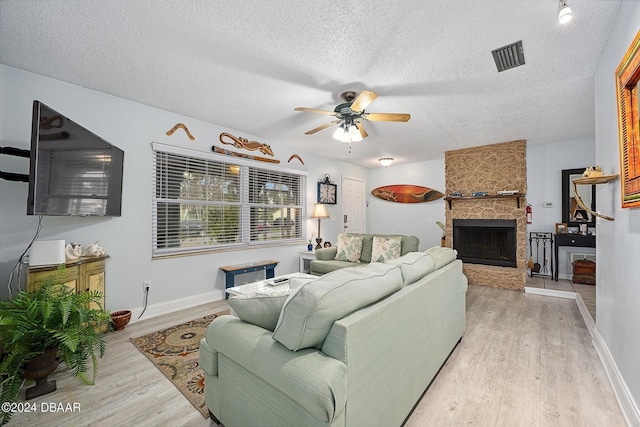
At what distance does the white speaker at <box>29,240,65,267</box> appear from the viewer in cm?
217

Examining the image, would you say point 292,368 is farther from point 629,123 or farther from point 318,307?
point 629,123

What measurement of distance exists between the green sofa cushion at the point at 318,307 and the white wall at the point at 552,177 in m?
5.38

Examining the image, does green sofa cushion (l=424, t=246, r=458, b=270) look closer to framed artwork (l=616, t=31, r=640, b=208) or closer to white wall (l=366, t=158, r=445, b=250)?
framed artwork (l=616, t=31, r=640, b=208)

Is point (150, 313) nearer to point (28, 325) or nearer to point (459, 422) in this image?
point (28, 325)

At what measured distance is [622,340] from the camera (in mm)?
1806

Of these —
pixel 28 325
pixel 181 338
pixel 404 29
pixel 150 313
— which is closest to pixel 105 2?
pixel 404 29

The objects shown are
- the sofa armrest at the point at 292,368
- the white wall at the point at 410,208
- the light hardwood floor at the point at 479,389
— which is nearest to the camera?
the sofa armrest at the point at 292,368

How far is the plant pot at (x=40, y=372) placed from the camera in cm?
184

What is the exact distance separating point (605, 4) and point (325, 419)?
2827mm

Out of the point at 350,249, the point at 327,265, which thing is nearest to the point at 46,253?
the point at 327,265

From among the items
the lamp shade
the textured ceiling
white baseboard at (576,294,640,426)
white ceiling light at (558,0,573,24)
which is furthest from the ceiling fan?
white baseboard at (576,294,640,426)

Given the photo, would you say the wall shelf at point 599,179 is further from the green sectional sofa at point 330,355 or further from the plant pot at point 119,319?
the plant pot at point 119,319

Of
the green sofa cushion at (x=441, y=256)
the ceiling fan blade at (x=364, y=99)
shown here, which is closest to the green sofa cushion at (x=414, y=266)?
the green sofa cushion at (x=441, y=256)

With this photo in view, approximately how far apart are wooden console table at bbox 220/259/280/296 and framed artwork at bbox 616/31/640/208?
3883 millimetres
